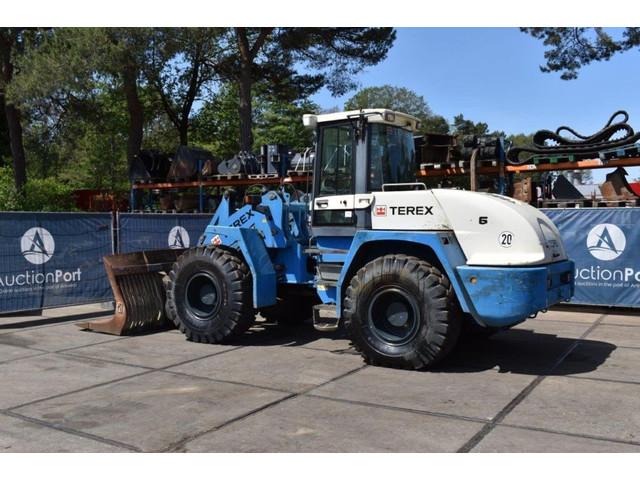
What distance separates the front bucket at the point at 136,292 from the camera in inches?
344

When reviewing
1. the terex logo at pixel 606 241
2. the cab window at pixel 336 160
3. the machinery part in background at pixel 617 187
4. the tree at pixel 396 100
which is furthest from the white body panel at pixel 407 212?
the tree at pixel 396 100

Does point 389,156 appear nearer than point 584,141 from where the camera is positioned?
Yes

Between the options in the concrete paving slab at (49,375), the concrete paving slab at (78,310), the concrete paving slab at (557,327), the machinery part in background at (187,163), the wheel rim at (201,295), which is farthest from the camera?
the machinery part in background at (187,163)

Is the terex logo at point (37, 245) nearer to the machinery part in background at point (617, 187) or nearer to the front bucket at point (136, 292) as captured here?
the front bucket at point (136, 292)

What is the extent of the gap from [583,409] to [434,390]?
4.35ft

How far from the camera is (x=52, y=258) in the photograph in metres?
10.2

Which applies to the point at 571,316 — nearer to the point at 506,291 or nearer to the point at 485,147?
the point at 485,147

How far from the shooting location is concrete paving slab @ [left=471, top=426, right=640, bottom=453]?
4316mm

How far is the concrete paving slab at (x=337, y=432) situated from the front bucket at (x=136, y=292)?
13.8 ft

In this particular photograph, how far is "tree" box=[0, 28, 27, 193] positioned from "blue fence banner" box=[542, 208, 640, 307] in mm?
18047

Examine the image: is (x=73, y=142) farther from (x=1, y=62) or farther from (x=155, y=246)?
(x=155, y=246)

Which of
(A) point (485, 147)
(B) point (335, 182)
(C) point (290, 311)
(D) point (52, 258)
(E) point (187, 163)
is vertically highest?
(E) point (187, 163)

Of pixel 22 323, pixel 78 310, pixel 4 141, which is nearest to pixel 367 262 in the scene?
pixel 22 323

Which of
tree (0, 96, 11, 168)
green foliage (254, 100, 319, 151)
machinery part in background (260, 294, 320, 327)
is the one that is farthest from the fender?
green foliage (254, 100, 319, 151)
